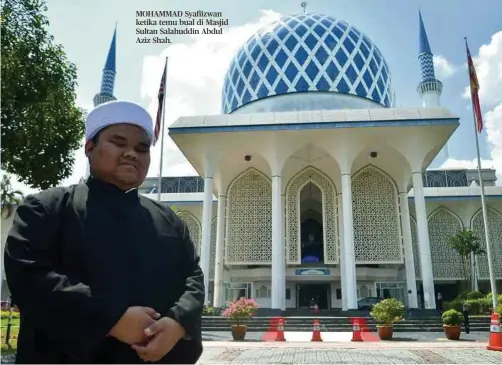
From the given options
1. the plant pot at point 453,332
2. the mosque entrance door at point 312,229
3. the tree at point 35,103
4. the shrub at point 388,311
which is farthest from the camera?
the mosque entrance door at point 312,229

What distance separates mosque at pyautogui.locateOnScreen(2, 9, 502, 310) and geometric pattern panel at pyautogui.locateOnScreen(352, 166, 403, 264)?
0.17 feet

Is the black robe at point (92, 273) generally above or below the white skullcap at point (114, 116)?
below

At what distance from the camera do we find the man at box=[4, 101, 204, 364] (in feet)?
4.15

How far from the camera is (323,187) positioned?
2236 cm

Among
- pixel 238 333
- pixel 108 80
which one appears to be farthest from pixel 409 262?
pixel 108 80

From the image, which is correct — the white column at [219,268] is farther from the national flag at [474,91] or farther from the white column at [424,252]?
the national flag at [474,91]

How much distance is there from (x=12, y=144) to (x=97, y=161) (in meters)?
7.03

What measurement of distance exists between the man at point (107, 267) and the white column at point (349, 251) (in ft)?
58.5

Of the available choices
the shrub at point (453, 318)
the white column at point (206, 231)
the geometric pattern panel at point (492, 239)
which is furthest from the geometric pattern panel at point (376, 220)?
the shrub at point (453, 318)

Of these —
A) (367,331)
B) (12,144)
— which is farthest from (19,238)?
(367,331)

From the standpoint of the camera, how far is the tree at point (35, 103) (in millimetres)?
7130

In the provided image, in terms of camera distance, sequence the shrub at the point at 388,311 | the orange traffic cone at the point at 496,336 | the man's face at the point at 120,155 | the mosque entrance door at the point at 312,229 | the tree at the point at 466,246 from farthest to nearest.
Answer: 1. the mosque entrance door at the point at 312,229
2. the tree at the point at 466,246
3. the shrub at the point at 388,311
4. the orange traffic cone at the point at 496,336
5. the man's face at the point at 120,155

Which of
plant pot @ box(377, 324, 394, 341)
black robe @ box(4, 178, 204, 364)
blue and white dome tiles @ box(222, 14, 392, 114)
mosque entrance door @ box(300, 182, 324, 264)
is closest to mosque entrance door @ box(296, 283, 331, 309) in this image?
mosque entrance door @ box(300, 182, 324, 264)

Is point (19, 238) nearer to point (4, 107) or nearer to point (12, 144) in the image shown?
point (4, 107)
